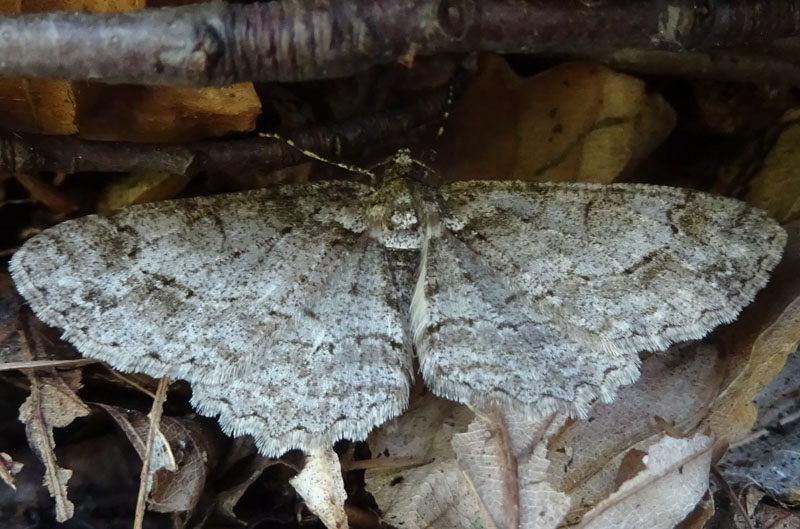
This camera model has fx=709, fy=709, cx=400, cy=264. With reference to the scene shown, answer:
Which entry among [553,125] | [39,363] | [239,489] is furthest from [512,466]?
[39,363]

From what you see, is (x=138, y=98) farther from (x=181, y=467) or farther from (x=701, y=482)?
(x=701, y=482)

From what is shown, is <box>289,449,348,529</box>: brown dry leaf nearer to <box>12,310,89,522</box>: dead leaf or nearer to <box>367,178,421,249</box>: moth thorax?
<box>12,310,89,522</box>: dead leaf

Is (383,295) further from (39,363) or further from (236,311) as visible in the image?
(39,363)

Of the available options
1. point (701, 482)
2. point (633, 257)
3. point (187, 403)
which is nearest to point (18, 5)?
point (187, 403)

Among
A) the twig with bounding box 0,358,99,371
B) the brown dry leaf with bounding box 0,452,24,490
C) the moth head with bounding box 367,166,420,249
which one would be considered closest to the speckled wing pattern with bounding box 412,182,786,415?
the moth head with bounding box 367,166,420,249

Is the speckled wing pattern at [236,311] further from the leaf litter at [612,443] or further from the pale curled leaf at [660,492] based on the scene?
the pale curled leaf at [660,492]

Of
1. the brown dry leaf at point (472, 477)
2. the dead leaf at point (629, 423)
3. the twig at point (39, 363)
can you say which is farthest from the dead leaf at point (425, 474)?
the twig at point (39, 363)
